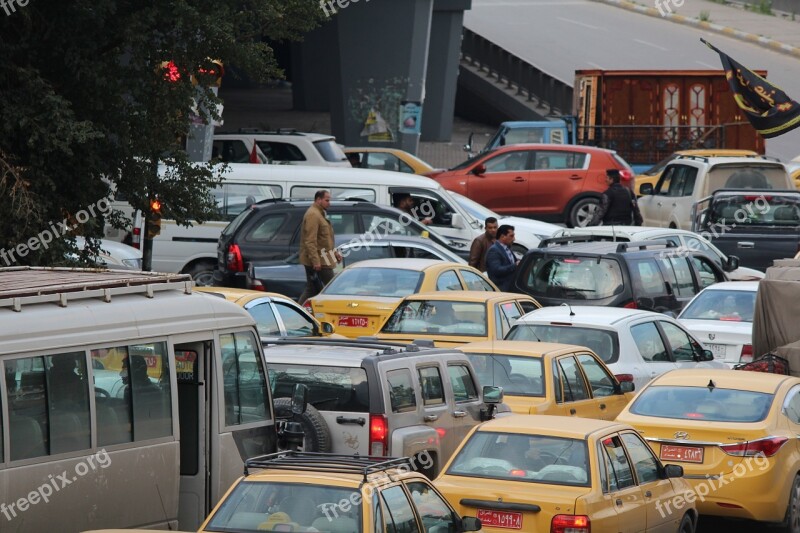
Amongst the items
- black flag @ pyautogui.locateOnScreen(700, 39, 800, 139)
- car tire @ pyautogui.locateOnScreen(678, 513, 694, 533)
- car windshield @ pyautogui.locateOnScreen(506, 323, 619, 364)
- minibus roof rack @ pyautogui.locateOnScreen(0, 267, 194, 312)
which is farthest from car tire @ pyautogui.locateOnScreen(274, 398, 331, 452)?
black flag @ pyautogui.locateOnScreen(700, 39, 800, 139)

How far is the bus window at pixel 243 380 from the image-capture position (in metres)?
10.2

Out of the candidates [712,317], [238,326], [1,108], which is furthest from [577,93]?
[238,326]

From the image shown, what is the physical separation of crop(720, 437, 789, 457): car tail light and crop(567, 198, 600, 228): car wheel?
17145 mm

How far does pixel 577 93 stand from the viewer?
36.3 metres

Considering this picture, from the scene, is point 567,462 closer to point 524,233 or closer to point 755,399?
point 755,399

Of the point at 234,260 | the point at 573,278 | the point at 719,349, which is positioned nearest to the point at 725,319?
the point at 719,349

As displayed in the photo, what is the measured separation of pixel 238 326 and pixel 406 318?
5646 millimetres

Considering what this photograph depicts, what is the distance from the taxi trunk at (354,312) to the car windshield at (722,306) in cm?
376

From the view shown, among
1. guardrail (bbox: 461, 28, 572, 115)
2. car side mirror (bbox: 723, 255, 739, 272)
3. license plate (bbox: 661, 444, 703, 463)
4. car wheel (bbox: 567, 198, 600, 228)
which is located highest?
guardrail (bbox: 461, 28, 572, 115)

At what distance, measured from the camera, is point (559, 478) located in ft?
32.3

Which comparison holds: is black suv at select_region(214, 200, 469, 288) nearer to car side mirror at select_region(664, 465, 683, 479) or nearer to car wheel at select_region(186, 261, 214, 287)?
car wheel at select_region(186, 261, 214, 287)

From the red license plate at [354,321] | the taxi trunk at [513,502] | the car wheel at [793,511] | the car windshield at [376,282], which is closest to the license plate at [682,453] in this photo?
the car wheel at [793,511]

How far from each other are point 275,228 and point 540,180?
31.0 ft

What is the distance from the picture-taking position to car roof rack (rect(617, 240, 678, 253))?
18328mm
